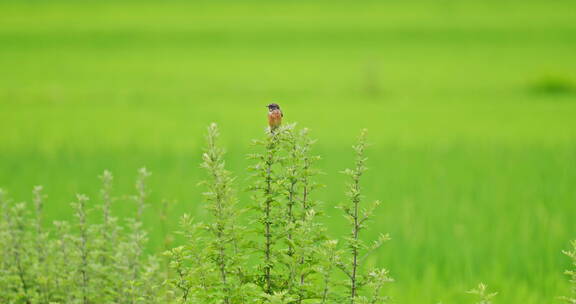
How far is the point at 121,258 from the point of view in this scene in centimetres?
300

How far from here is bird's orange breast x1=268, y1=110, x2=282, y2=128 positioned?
2165 mm

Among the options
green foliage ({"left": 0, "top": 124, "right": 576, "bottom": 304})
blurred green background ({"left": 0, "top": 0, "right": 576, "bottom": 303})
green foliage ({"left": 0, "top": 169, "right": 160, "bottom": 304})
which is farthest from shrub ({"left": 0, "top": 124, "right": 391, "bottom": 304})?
blurred green background ({"left": 0, "top": 0, "right": 576, "bottom": 303})

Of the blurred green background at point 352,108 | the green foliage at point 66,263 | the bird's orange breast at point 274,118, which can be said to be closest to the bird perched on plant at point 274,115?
the bird's orange breast at point 274,118

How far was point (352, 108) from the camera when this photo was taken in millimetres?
17250

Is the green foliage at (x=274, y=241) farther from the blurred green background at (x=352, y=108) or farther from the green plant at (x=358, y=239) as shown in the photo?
the blurred green background at (x=352, y=108)

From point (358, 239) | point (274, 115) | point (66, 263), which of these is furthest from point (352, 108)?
point (274, 115)

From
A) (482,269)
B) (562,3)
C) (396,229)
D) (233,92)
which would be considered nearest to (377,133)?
(396,229)

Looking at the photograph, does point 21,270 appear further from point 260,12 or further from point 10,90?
point 260,12

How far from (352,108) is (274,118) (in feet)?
50.0

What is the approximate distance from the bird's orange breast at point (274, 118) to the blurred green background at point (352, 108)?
75.1 inches

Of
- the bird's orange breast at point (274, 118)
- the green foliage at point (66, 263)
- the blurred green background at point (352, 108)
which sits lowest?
Result: the green foliage at point (66, 263)

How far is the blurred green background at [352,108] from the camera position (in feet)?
21.5

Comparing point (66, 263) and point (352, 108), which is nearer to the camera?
point (66, 263)

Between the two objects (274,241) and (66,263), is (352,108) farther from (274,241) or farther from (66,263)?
(274,241)
